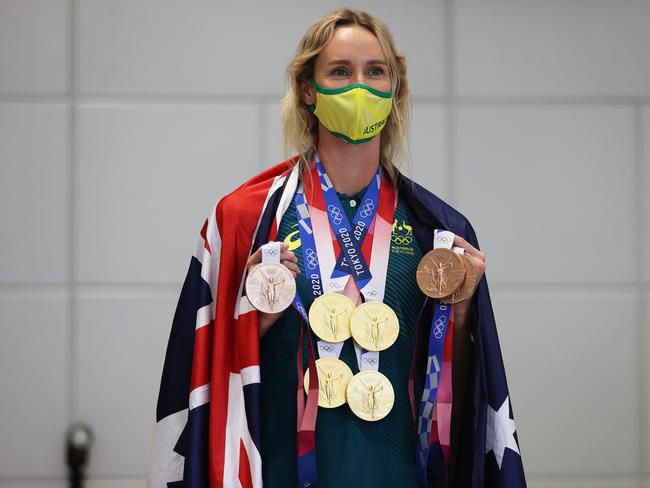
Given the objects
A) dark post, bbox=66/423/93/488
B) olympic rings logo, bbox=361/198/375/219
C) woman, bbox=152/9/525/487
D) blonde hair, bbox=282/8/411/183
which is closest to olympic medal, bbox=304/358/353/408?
woman, bbox=152/9/525/487

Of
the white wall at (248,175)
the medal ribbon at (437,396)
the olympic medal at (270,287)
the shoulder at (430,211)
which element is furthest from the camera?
the white wall at (248,175)

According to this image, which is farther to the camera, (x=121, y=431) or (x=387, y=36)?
(x=121, y=431)

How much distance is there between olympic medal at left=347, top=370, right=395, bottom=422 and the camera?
170 centimetres

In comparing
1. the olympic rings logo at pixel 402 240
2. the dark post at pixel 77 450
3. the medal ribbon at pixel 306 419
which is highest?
the olympic rings logo at pixel 402 240

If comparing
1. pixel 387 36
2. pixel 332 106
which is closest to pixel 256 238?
pixel 332 106

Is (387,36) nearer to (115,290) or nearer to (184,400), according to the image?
(184,400)

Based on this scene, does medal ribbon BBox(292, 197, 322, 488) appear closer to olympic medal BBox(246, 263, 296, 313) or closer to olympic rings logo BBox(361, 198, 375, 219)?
olympic medal BBox(246, 263, 296, 313)

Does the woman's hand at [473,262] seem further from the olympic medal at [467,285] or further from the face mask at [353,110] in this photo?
the face mask at [353,110]

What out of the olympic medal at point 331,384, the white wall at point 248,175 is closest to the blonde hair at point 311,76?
the olympic medal at point 331,384

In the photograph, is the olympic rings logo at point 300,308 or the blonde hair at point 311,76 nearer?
the olympic rings logo at point 300,308

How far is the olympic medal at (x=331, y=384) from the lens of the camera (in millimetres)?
1718

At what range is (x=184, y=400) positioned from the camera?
1.89 meters

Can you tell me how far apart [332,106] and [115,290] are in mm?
1915

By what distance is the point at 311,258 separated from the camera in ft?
5.94
